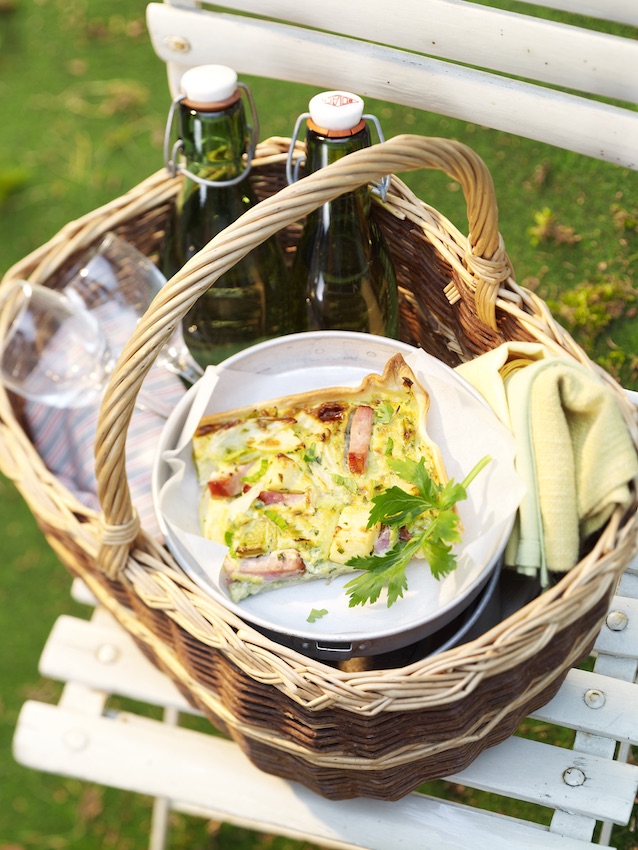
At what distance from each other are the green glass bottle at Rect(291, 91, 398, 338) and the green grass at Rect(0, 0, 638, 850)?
208 millimetres

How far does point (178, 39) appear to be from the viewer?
3.66ft

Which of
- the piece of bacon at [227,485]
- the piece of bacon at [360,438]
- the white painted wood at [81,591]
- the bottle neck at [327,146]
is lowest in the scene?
the white painted wood at [81,591]

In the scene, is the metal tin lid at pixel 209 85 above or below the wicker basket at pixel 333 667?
above

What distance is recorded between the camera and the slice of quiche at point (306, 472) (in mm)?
819

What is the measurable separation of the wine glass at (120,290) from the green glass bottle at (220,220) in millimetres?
20

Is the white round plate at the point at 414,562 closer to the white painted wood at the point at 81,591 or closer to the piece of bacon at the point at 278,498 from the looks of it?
the piece of bacon at the point at 278,498

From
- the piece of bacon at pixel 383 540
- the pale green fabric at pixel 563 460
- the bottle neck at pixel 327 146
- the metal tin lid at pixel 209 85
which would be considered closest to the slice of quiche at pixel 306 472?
the piece of bacon at pixel 383 540

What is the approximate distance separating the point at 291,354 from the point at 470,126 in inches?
20.2

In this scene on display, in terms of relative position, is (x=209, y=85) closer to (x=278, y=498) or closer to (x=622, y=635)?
(x=278, y=498)

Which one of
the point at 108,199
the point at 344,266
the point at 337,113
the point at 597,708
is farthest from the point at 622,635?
the point at 108,199

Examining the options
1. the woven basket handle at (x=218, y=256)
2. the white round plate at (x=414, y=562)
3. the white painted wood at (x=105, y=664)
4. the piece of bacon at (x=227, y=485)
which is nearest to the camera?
the woven basket handle at (x=218, y=256)

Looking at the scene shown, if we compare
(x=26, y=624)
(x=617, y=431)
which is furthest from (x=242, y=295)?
(x=26, y=624)

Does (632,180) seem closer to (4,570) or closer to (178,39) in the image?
(178,39)

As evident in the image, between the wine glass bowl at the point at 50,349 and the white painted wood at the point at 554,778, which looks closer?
the white painted wood at the point at 554,778
